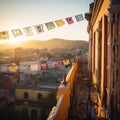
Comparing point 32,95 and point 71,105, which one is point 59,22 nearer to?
point 71,105

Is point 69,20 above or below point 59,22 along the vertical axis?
above

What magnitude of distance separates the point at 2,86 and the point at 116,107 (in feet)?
92.7

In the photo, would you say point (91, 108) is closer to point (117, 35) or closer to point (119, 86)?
point (119, 86)

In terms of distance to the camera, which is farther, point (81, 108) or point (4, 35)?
point (4, 35)

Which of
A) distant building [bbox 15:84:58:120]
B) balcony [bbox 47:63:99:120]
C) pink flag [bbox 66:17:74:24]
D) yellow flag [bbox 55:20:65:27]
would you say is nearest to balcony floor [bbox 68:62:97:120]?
balcony [bbox 47:63:99:120]

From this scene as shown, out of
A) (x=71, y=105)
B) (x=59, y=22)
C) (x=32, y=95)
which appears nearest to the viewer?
(x=71, y=105)

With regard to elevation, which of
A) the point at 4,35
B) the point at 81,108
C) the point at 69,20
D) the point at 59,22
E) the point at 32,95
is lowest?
the point at 32,95

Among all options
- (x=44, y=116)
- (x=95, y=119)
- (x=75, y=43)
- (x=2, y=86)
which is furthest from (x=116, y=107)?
(x=75, y=43)

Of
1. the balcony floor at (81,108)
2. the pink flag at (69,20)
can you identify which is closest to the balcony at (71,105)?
the balcony floor at (81,108)

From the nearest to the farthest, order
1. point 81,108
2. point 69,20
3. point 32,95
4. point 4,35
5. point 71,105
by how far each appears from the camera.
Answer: point 81,108, point 71,105, point 4,35, point 69,20, point 32,95

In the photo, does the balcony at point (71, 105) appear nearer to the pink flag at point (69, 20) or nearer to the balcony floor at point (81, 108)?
the balcony floor at point (81, 108)

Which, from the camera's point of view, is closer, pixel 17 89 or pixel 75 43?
pixel 17 89

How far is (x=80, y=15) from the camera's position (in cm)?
1327

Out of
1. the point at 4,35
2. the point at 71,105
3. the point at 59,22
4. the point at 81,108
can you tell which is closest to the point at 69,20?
the point at 59,22
